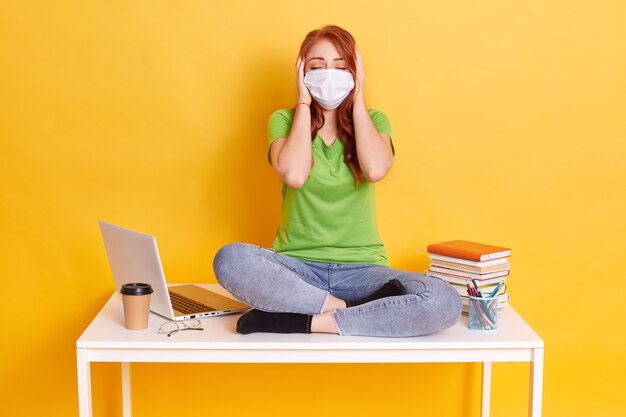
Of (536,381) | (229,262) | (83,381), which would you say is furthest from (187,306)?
(536,381)

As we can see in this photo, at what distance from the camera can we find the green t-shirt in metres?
2.43

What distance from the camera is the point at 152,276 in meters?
2.18

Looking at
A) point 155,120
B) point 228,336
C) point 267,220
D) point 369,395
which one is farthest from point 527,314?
point 155,120

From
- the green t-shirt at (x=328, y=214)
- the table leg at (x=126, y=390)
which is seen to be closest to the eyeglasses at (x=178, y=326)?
the green t-shirt at (x=328, y=214)

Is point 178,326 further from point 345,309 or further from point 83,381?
point 345,309

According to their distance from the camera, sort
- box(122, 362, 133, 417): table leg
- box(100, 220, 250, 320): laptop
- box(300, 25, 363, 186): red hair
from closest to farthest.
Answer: box(100, 220, 250, 320): laptop < box(300, 25, 363, 186): red hair < box(122, 362, 133, 417): table leg

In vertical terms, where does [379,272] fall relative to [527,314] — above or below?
above

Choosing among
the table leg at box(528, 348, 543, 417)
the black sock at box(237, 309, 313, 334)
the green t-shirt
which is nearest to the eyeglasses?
the black sock at box(237, 309, 313, 334)

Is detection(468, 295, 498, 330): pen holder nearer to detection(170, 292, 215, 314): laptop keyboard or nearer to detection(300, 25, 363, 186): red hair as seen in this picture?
detection(300, 25, 363, 186): red hair

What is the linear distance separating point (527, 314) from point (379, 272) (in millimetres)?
730

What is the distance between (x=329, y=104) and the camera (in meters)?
2.42

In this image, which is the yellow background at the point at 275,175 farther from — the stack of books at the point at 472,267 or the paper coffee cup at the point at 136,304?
the paper coffee cup at the point at 136,304

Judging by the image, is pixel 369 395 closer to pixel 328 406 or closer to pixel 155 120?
pixel 328 406

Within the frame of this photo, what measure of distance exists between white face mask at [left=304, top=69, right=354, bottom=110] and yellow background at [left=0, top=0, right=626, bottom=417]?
33 cm
